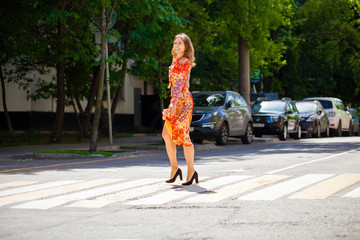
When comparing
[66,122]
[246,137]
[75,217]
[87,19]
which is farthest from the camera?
[66,122]

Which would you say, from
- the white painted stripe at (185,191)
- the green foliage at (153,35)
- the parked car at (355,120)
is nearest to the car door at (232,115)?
the green foliage at (153,35)

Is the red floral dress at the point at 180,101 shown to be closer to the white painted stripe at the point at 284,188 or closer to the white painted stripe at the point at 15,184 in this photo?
the white painted stripe at the point at 284,188

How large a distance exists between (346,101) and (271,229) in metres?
53.2

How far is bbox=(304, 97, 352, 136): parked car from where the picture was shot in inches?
1409

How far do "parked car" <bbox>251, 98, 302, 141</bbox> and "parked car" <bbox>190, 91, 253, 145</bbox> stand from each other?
122 inches

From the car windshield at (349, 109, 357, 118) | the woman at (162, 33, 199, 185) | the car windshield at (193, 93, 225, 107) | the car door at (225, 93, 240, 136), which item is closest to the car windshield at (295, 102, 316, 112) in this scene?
the car windshield at (349, 109, 357, 118)

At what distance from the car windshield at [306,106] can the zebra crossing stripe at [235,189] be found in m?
22.1

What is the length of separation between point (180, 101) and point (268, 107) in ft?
66.2

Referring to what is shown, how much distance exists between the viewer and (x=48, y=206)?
8.15 meters

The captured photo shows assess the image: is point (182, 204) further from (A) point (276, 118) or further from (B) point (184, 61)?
(A) point (276, 118)

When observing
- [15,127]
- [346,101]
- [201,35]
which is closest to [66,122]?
[15,127]

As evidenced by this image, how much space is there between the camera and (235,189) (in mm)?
9523

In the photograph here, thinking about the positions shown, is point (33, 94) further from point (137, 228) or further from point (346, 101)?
point (346, 101)

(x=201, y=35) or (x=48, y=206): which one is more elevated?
(x=201, y=35)
